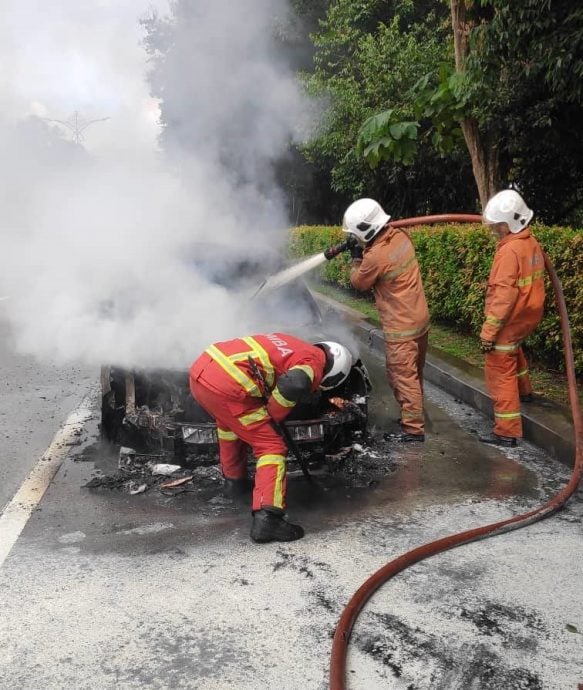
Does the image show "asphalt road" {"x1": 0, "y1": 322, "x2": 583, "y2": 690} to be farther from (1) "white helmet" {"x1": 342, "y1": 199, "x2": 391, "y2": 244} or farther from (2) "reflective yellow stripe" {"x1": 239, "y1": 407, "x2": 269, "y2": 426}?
(1) "white helmet" {"x1": 342, "y1": 199, "x2": 391, "y2": 244}

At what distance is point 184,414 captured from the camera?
190 inches

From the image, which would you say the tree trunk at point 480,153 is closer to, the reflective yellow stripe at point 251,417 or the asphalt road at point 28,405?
the asphalt road at point 28,405

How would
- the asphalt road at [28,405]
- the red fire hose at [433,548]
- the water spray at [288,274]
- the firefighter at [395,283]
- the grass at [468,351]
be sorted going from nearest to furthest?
the red fire hose at [433,548], the asphalt road at [28,405], the firefighter at [395,283], the water spray at [288,274], the grass at [468,351]

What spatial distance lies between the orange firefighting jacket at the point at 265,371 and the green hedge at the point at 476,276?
11.5 feet

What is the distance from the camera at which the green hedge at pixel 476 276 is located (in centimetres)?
654

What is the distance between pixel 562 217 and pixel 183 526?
1273 cm

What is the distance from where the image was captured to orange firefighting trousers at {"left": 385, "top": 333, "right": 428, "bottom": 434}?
5734 mm

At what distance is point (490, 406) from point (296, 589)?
3632 mm

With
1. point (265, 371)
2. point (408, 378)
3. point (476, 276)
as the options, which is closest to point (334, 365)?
point (265, 371)

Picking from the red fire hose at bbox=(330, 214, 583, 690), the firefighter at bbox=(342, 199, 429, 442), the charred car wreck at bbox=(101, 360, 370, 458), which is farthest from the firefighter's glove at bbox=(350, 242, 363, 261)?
the red fire hose at bbox=(330, 214, 583, 690)

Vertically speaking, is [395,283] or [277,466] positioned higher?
A: [395,283]

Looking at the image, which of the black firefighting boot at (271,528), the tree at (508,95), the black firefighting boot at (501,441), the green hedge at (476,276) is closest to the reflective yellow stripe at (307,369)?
the black firefighting boot at (271,528)

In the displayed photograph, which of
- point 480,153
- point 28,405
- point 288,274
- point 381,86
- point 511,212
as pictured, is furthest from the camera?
point 381,86

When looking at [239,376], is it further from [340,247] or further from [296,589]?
[340,247]
